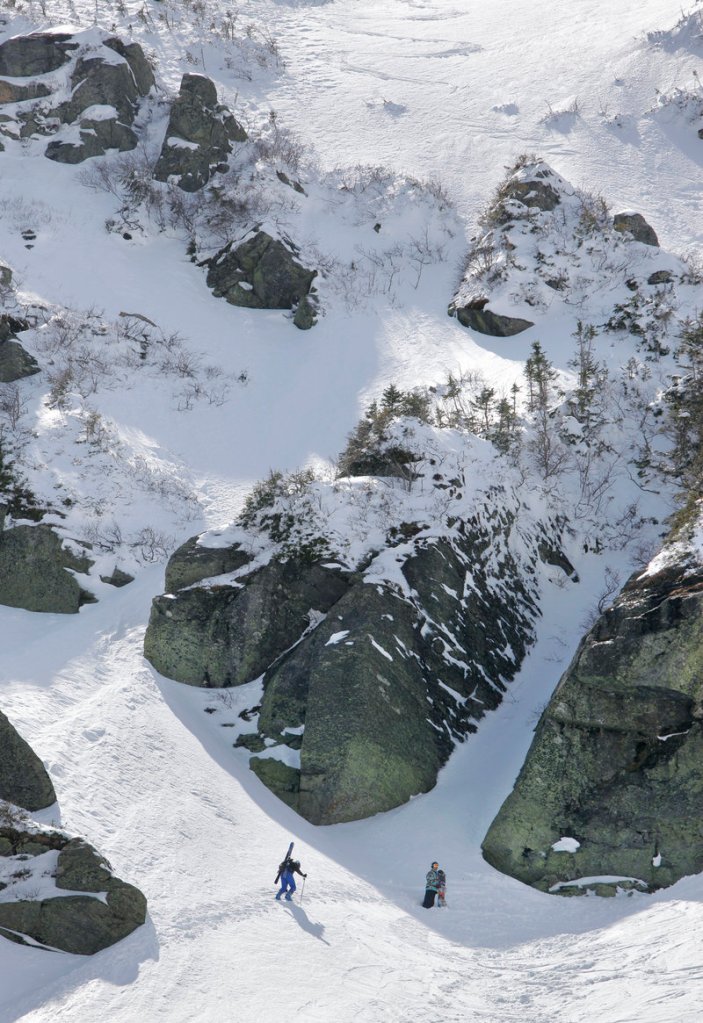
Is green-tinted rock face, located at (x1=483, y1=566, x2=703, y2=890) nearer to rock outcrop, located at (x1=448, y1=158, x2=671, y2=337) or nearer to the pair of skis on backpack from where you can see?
the pair of skis on backpack

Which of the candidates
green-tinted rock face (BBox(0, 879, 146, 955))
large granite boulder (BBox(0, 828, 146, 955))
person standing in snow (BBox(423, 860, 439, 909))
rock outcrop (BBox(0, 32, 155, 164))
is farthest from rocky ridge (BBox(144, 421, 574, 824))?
rock outcrop (BBox(0, 32, 155, 164))

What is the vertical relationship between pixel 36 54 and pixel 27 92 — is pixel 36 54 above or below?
above

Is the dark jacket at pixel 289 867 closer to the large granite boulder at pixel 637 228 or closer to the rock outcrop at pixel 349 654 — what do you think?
the rock outcrop at pixel 349 654

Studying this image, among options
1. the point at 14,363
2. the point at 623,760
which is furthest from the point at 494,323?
the point at 623,760

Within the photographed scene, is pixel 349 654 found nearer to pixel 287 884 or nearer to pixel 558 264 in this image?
pixel 287 884

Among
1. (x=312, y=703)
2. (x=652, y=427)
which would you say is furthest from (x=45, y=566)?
Answer: (x=652, y=427)

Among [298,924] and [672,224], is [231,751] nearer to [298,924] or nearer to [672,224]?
[298,924]

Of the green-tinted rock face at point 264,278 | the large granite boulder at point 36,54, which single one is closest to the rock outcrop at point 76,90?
the large granite boulder at point 36,54
